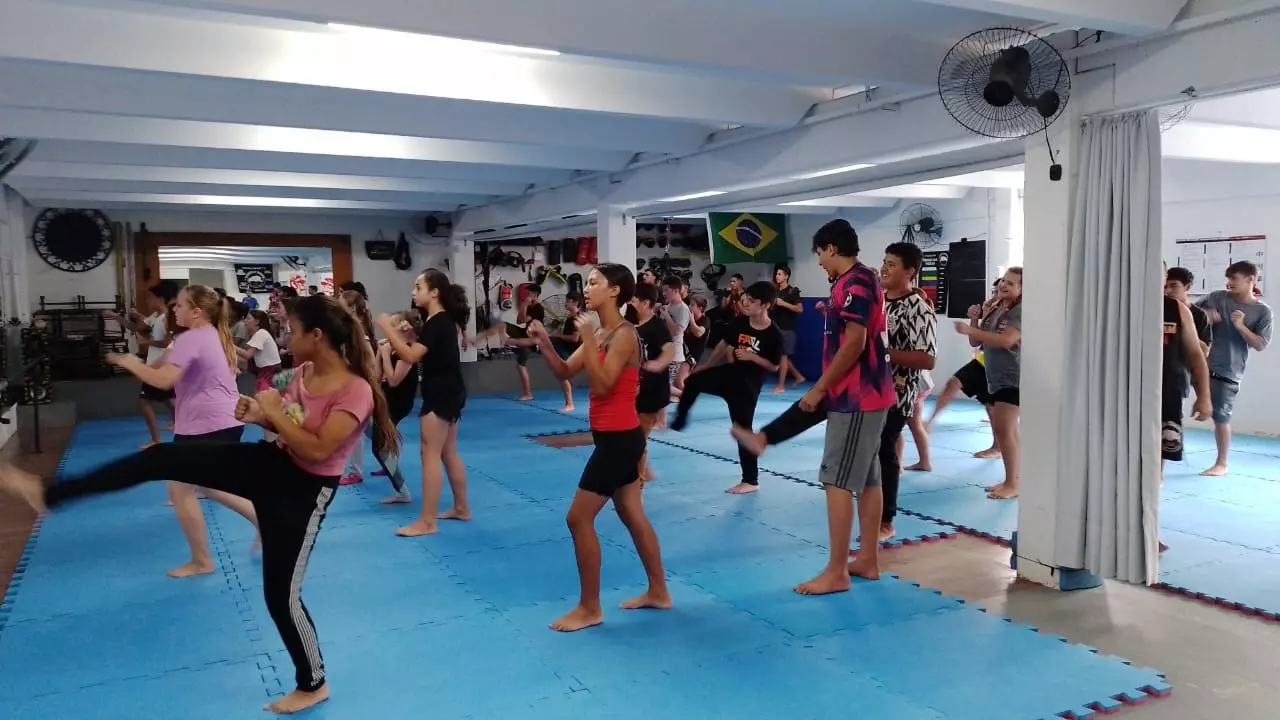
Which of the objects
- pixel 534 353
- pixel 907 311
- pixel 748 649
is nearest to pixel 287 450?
pixel 748 649

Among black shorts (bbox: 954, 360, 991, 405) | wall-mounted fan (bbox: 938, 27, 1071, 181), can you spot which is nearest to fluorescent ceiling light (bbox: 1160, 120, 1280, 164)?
black shorts (bbox: 954, 360, 991, 405)

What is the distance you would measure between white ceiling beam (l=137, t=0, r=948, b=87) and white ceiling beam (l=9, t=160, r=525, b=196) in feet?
17.3

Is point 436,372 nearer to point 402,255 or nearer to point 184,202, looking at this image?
point 184,202

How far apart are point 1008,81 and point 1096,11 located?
0.51m

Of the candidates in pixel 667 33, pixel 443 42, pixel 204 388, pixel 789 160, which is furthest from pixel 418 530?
pixel 789 160

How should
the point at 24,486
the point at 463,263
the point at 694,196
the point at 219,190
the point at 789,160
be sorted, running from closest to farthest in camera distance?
1. the point at 24,486
2. the point at 789,160
3. the point at 694,196
4. the point at 219,190
5. the point at 463,263

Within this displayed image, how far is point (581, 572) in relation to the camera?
3793 millimetres

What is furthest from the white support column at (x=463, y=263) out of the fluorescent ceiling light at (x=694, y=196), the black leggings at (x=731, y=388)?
the black leggings at (x=731, y=388)

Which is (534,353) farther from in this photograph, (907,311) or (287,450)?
(287,450)

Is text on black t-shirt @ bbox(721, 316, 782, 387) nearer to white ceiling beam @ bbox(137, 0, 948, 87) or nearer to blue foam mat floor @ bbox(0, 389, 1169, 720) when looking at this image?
blue foam mat floor @ bbox(0, 389, 1169, 720)

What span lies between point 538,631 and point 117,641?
171cm

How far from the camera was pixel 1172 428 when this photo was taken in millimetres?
4930

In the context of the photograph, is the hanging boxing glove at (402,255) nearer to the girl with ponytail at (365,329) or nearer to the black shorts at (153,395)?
the black shorts at (153,395)

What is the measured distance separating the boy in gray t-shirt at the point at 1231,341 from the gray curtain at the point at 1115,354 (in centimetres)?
314
